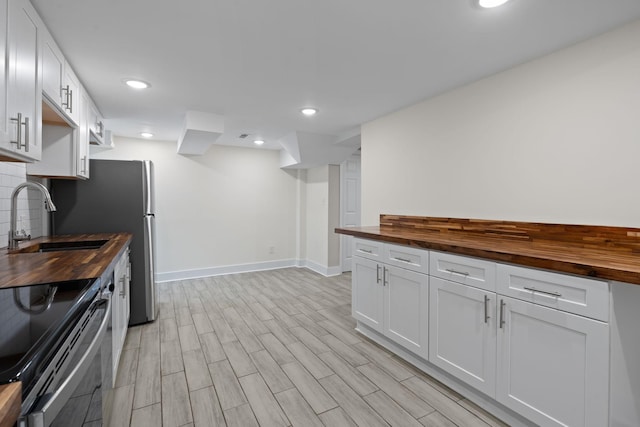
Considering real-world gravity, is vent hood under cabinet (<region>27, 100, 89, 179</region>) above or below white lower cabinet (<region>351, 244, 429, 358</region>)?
above

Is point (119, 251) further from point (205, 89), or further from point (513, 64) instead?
point (513, 64)

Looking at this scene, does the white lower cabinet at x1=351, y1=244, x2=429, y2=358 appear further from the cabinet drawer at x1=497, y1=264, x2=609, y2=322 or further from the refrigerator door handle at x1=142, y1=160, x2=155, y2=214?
the refrigerator door handle at x1=142, y1=160, x2=155, y2=214

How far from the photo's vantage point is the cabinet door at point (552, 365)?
50.8 inches

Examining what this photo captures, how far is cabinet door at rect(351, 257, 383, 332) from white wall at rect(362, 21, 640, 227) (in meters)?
0.74

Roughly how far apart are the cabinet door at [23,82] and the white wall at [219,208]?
3.19 meters

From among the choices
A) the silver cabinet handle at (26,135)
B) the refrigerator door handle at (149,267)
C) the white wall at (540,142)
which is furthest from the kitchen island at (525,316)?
the refrigerator door handle at (149,267)

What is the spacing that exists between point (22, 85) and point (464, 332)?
2.66 meters

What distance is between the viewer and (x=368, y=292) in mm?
2658

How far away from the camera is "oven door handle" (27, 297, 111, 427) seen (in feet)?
2.04

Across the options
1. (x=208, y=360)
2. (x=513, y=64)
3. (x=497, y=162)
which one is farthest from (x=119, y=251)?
(x=513, y=64)

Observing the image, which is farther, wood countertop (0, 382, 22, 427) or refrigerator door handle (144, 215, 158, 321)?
refrigerator door handle (144, 215, 158, 321)

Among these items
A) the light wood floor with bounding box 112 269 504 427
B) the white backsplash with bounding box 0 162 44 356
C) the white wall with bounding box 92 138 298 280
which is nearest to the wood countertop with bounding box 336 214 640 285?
the light wood floor with bounding box 112 269 504 427

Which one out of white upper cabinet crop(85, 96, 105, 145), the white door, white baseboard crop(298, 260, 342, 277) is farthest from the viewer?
the white door

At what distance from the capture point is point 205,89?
2557 millimetres
